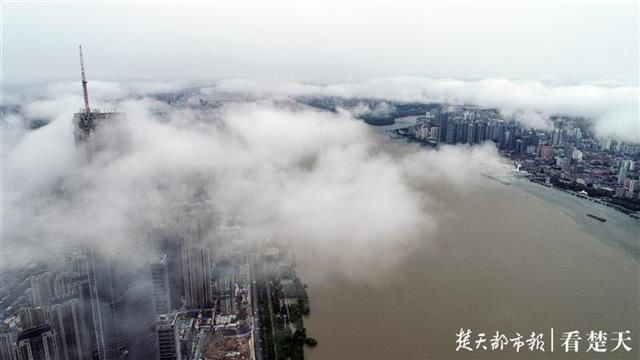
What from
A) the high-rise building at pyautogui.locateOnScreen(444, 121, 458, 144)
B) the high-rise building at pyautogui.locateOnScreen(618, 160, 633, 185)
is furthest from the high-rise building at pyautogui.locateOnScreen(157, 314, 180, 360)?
the high-rise building at pyautogui.locateOnScreen(444, 121, 458, 144)

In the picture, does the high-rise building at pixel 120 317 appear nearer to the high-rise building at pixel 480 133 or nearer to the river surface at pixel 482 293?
the river surface at pixel 482 293

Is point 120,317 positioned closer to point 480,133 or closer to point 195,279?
point 195,279

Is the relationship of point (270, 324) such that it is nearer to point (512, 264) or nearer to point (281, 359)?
point (281, 359)

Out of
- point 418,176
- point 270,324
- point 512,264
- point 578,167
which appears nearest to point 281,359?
point 270,324

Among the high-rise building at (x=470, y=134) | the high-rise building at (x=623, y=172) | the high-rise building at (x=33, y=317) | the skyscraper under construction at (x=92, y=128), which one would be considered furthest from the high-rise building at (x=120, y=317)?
the high-rise building at (x=470, y=134)

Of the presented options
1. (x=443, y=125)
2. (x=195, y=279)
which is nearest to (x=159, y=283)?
(x=195, y=279)
